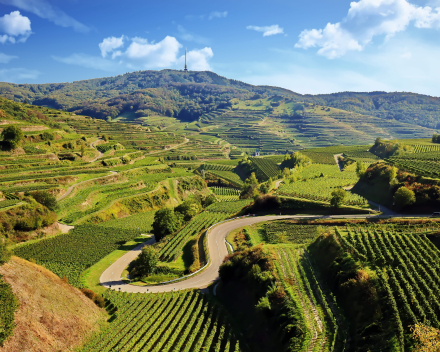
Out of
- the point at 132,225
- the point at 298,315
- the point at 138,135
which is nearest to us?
the point at 298,315

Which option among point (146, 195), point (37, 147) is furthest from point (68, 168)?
point (146, 195)

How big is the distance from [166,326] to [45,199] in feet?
158

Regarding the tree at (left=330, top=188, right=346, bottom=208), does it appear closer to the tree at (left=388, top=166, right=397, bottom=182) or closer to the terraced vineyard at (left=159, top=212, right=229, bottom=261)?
the tree at (left=388, top=166, right=397, bottom=182)

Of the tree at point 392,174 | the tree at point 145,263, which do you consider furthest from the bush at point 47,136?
the tree at point 392,174

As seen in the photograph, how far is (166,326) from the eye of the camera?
32.3 metres

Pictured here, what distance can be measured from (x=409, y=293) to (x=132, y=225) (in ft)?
198

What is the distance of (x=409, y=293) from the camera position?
92.7 ft

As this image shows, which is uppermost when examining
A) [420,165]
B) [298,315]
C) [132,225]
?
[420,165]

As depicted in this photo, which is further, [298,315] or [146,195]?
[146,195]

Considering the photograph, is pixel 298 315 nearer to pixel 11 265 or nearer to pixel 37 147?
pixel 11 265

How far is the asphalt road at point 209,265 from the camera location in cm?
4309

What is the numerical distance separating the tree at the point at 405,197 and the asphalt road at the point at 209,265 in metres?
6.77

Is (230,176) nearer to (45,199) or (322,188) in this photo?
(322,188)

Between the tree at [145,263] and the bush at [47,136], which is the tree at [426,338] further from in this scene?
the bush at [47,136]
